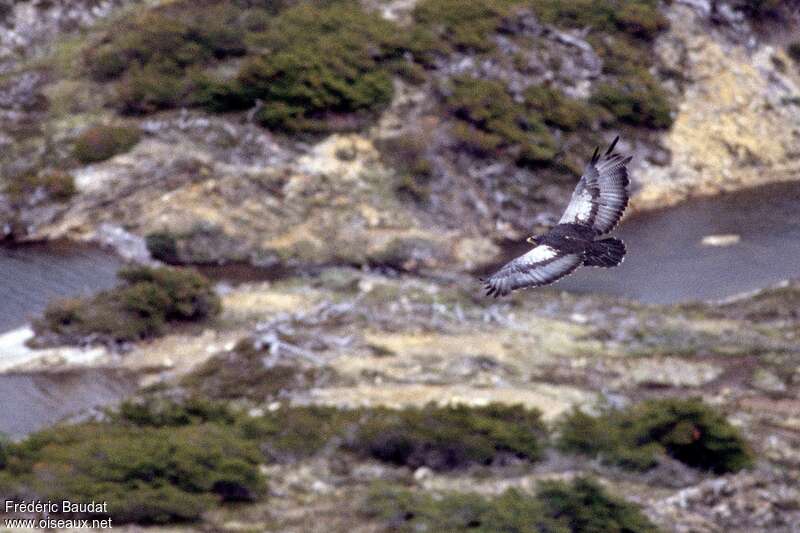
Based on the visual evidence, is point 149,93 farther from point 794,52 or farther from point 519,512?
point 519,512

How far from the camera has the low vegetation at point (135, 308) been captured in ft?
93.4

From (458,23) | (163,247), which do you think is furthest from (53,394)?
(458,23)

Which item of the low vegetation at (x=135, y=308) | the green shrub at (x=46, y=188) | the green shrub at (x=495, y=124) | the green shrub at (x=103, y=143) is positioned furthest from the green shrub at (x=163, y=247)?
the green shrub at (x=495, y=124)

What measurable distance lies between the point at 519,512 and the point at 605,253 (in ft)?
13.3

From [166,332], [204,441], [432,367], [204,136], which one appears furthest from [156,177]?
[204,441]

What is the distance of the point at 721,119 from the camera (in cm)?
4253

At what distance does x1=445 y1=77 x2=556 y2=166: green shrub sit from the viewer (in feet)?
129

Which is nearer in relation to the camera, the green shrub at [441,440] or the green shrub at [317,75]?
the green shrub at [441,440]

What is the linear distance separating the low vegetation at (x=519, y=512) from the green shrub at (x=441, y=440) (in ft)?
7.46

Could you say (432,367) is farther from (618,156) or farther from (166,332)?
(618,156)

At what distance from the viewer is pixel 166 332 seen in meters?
29.2

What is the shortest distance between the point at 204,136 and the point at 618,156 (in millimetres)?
22679

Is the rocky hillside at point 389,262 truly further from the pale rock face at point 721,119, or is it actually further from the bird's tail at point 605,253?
the bird's tail at point 605,253

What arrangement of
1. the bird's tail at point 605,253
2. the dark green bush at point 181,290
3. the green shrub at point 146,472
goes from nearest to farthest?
1. the bird's tail at point 605,253
2. the green shrub at point 146,472
3. the dark green bush at point 181,290
